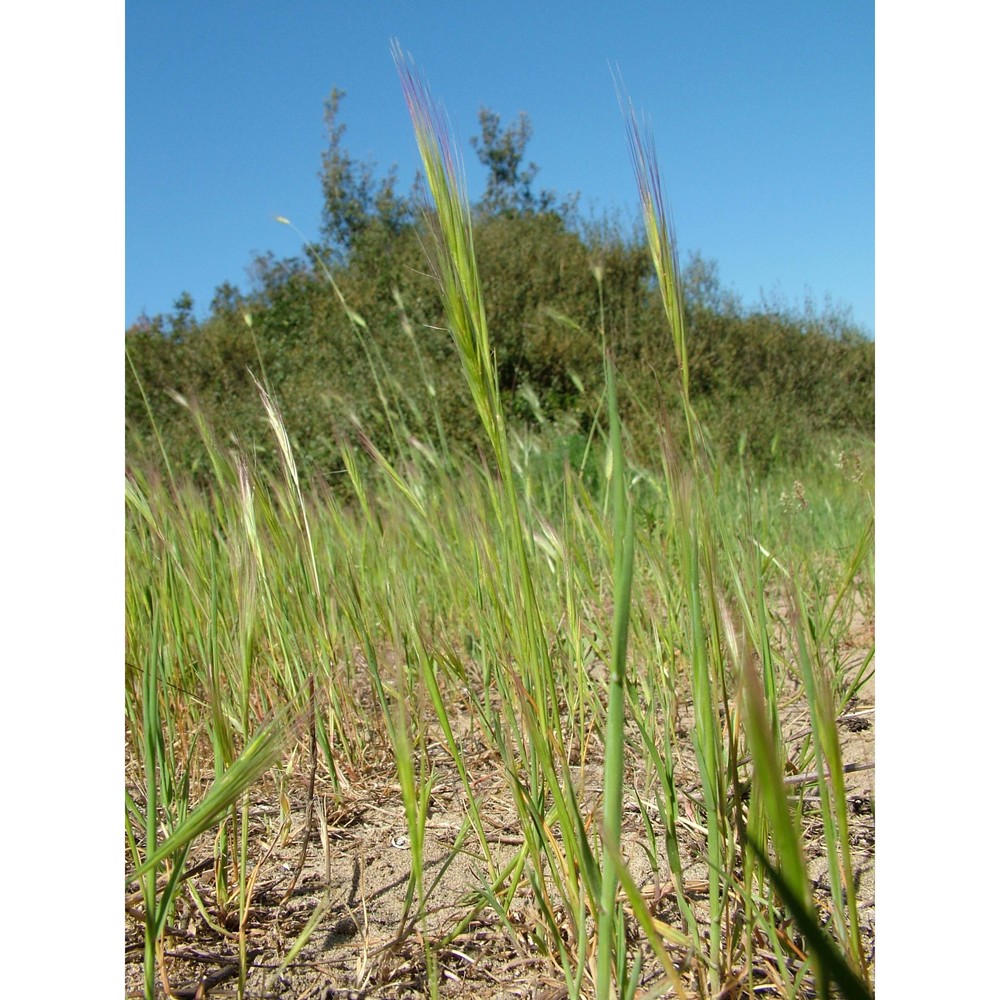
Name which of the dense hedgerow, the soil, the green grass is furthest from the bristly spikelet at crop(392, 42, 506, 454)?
the dense hedgerow

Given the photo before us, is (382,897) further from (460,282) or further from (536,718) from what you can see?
(460,282)

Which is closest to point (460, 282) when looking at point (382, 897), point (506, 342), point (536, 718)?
point (536, 718)

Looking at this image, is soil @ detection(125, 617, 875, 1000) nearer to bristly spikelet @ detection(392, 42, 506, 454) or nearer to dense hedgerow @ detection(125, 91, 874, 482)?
bristly spikelet @ detection(392, 42, 506, 454)

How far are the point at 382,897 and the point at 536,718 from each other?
0.36m

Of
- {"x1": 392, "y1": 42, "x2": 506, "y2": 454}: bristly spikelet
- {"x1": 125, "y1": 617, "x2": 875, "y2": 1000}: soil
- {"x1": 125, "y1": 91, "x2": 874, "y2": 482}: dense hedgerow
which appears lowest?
{"x1": 125, "y1": 617, "x2": 875, "y2": 1000}: soil

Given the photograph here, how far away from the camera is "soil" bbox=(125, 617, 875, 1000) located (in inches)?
Answer: 29.4

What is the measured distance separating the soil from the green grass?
1cm

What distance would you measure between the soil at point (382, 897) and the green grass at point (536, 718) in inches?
0.5

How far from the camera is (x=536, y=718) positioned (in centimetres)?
72

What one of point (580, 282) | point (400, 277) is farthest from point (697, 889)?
point (580, 282)

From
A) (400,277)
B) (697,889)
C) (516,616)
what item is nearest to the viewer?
(516,616)

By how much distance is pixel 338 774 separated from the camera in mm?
1175
